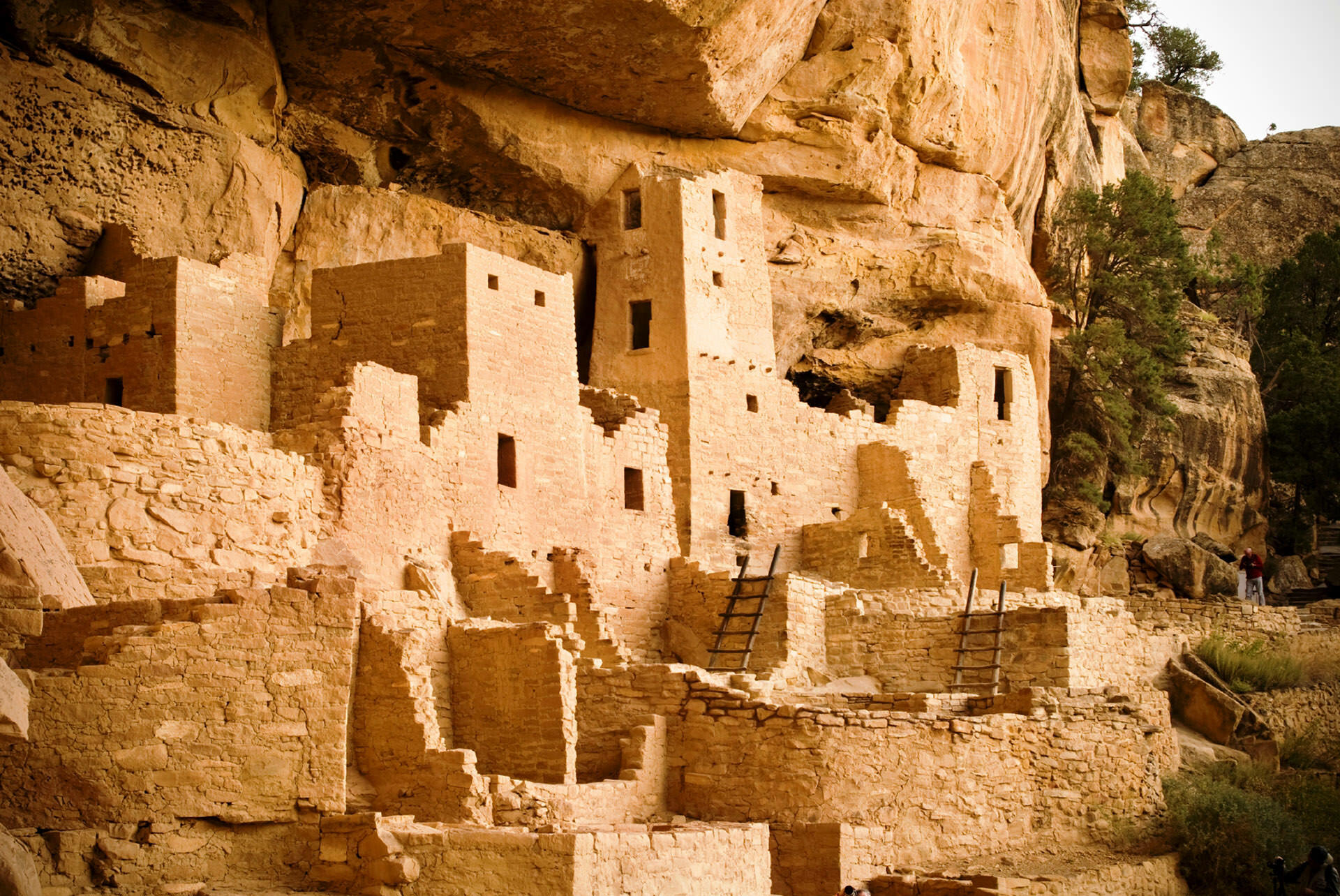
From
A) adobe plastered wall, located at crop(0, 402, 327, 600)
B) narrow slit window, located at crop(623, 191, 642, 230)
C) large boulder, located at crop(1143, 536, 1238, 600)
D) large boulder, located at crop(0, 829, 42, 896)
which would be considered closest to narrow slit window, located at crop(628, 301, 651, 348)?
narrow slit window, located at crop(623, 191, 642, 230)

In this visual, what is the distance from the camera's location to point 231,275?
22.9 meters

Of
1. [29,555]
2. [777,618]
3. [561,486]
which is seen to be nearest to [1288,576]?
[777,618]

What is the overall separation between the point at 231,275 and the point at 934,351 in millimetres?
13129

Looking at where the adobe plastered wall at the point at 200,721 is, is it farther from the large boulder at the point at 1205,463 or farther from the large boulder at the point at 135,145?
the large boulder at the point at 1205,463

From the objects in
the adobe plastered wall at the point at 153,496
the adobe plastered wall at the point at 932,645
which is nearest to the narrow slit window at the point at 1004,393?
the adobe plastered wall at the point at 932,645

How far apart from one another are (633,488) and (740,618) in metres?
2.60

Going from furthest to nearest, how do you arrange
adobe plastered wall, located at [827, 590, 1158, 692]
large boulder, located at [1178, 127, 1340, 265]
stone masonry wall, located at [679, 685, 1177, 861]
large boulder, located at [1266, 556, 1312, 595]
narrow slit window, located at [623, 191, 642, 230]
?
large boulder, located at [1178, 127, 1340, 265]
large boulder, located at [1266, 556, 1312, 595]
narrow slit window, located at [623, 191, 642, 230]
adobe plastered wall, located at [827, 590, 1158, 692]
stone masonry wall, located at [679, 685, 1177, 861]

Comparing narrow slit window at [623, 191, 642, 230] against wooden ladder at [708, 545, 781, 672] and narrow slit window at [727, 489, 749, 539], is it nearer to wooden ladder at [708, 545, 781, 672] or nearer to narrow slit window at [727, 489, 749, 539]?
narrow slit window at [727, 489, 749, 539]

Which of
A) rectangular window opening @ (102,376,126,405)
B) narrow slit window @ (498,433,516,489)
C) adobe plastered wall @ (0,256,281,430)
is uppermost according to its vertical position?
adobe plastered wall @ (0,256,281,430)

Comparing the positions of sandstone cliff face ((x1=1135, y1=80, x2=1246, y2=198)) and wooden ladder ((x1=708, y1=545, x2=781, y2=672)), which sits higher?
sandstone cliff face ((x1=1135, y1=80, x2=1246, y2=198))

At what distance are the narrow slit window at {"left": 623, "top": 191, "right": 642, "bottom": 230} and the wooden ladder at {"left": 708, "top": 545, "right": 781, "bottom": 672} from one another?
288 inches

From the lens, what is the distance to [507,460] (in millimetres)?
22750

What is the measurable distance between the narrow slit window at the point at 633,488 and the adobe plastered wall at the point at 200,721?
10.2m

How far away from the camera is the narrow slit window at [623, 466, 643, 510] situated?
25.0 meters
